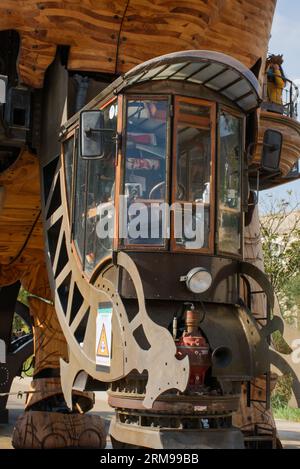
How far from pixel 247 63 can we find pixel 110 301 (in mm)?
3820

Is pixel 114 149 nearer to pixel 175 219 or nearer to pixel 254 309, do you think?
pixel 175 219

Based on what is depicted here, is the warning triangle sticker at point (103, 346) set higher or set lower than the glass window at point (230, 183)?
lower

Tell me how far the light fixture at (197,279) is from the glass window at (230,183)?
430 millimetres

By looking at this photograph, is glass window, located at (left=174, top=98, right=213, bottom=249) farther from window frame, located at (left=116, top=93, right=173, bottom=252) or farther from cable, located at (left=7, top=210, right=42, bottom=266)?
cable, located at (left=7, top=210, right=42, bottom=266)

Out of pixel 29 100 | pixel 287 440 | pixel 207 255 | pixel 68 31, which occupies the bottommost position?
pixel 287 440

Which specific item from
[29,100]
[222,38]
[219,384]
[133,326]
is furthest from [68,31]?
[219,384]

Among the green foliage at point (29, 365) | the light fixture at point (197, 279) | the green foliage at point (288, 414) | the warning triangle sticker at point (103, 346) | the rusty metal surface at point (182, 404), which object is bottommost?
the green foliage at point (288, 414)

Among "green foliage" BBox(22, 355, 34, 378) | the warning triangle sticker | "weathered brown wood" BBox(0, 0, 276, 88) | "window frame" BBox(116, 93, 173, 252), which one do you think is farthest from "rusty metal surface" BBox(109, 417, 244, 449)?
"green foliage" BBox(22, 355, 34, 378)

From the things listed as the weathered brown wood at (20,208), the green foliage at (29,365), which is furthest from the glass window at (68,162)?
the green foliage at (29,365)

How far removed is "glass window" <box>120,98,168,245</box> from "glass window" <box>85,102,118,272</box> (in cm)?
19

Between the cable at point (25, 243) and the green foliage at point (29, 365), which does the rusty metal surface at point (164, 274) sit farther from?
the green foliage at point (29, 365)

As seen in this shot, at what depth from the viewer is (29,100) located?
9133 mm

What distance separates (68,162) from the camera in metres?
8.51

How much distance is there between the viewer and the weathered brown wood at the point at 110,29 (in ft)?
28.3
